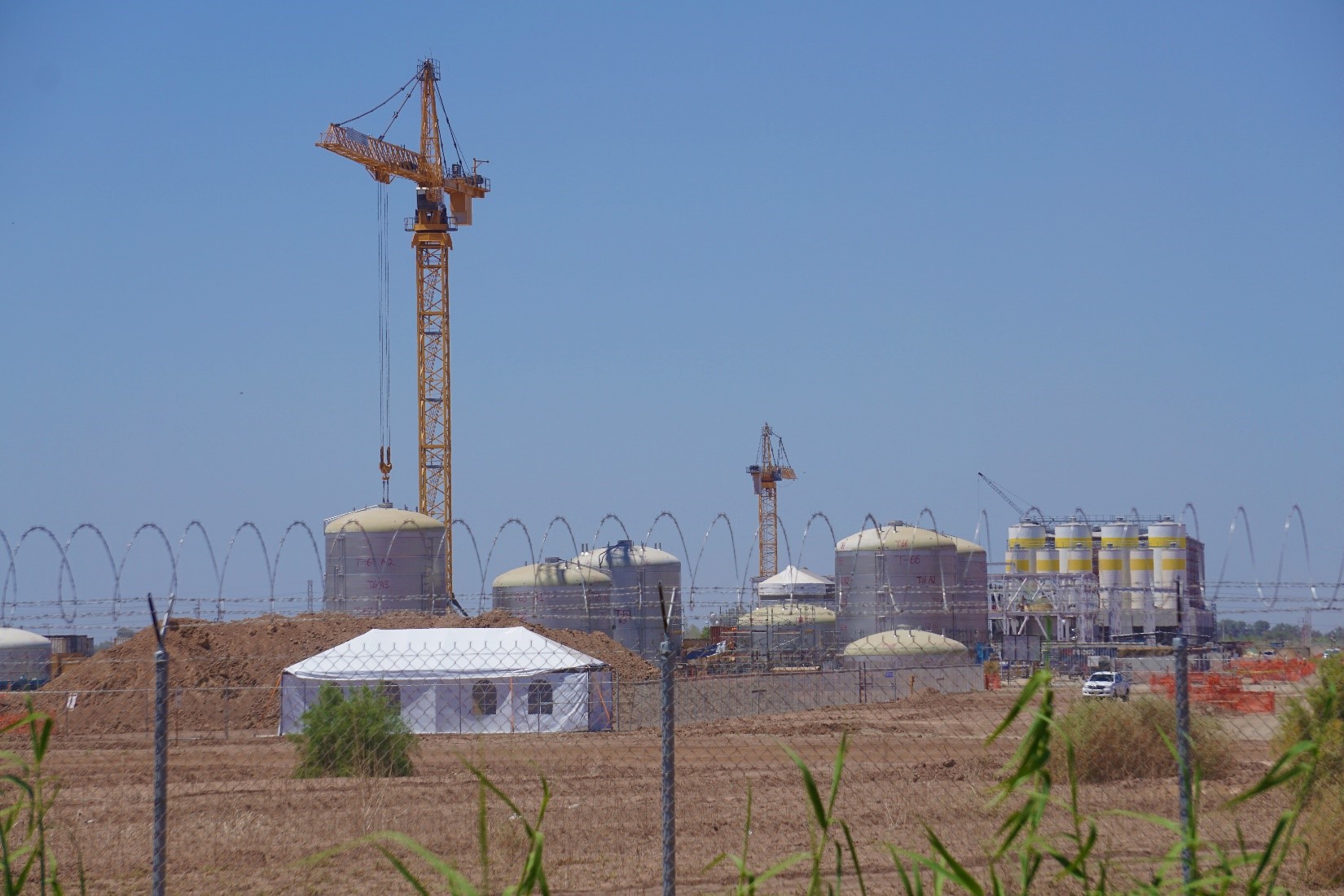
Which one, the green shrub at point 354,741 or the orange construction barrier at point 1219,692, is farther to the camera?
the orange construction barrier at point 1219,692

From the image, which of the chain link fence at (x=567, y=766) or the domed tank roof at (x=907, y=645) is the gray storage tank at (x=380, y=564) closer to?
the chain link fence at (x=567, y=766)

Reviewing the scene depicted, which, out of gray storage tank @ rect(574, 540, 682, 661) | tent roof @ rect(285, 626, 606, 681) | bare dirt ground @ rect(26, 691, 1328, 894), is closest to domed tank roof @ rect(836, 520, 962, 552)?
gray storage tank @ rect(574, 540, 682, 661)

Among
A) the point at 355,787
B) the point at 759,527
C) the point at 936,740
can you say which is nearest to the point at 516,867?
the point at 355,787

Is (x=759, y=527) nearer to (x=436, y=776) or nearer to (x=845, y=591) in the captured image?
(x=845, y=591)

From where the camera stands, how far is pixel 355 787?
17.4 m

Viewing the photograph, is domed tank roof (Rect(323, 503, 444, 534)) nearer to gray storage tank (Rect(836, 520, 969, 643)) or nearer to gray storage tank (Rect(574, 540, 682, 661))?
gray storage tank (Rect(574, 540, 682, 661))

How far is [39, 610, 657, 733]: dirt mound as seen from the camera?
120 feet

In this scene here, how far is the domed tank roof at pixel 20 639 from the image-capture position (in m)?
64.5

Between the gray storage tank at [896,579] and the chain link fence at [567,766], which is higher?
the gray storage tank at [896,579]

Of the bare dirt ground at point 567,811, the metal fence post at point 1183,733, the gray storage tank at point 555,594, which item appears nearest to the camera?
the metal fence post at point 1183,733

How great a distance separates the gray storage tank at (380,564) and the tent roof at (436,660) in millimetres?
20279

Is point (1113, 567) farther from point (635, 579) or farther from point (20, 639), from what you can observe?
point (20, 639)

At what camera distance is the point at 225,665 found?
40.5 metres

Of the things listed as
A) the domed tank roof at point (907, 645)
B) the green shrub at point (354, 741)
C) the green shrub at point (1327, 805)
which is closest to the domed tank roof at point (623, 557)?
the domed tank roof at point (907, 645)
